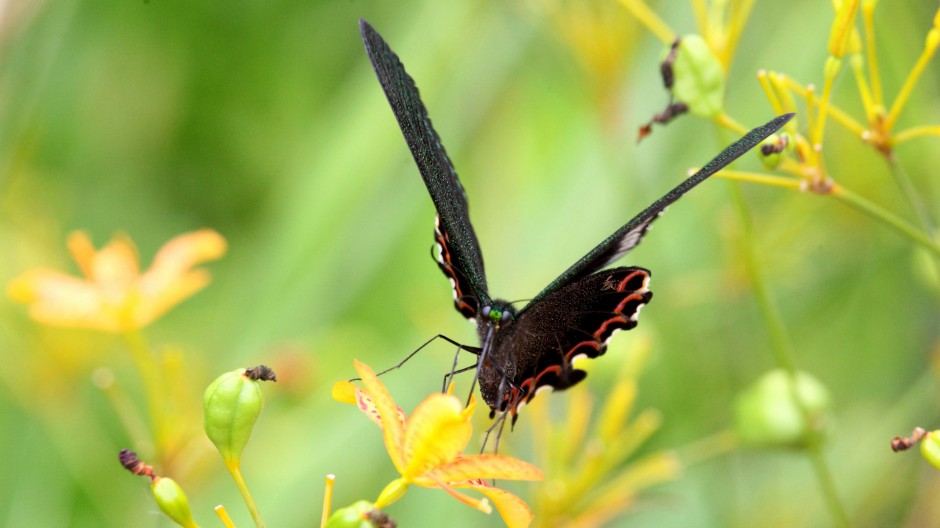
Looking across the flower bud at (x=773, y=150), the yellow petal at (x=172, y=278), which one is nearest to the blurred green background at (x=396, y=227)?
the yellow petal at (x=172, y=278)

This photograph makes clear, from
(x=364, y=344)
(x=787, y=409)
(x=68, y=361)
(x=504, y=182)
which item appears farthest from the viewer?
(x=504, y=182)

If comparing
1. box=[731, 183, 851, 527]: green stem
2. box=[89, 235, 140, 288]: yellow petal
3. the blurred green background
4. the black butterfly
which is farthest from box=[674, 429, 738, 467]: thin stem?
box=[89, 235, 140, 288]: yellow petal

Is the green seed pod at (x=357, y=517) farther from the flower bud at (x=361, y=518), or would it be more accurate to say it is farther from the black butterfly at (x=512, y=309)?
the black butterfly at (x=512, y=309)

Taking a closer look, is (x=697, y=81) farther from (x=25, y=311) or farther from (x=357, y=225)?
(x=25, y=311)

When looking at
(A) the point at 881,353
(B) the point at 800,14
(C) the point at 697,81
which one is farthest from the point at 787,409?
(B) the point at 800,14

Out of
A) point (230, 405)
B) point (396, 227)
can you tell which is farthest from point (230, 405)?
point (396, 227)

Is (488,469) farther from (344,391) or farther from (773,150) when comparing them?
(773,150)

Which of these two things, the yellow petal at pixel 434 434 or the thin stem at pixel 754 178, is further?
the thin stem at pixel 754 178
